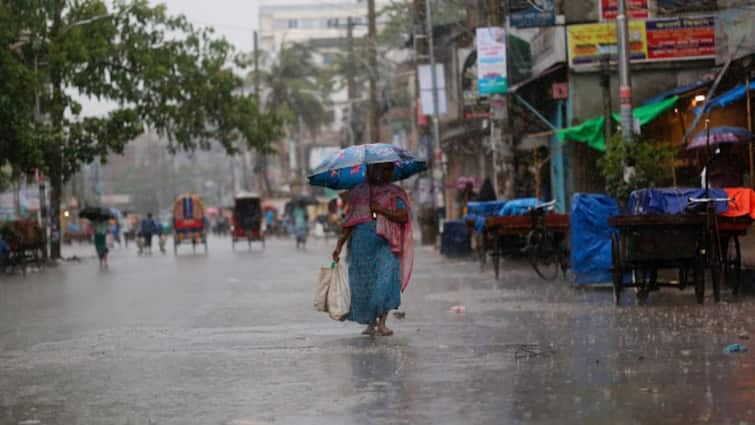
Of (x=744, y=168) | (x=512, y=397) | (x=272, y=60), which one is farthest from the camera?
(x=272, y=60)

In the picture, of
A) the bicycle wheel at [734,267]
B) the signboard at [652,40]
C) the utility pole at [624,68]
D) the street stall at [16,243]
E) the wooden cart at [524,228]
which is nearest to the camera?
the bicycle wheel at [734,267]

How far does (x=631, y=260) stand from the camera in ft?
50.0

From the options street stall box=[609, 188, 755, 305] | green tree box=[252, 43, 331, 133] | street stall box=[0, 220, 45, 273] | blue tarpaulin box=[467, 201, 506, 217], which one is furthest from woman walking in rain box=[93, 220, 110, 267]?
green tree box=[252, 43, 331, 133]

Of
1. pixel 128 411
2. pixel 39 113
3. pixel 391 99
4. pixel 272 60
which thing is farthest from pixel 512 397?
pixel 272 60

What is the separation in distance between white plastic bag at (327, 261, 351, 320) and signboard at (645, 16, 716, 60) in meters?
16.3

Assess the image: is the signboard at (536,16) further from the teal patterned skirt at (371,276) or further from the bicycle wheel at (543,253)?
the teal patterned skirt at (371,276)

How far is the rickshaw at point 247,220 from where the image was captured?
52750 millimetres

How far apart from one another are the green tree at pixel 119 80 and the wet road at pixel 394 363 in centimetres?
2169

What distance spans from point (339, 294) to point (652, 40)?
17530 mm

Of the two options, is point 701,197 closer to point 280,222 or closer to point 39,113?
point 39,113

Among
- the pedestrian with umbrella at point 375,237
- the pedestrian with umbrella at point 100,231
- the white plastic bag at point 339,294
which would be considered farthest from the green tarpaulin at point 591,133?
the pedestrian with umbrella at point 100,231

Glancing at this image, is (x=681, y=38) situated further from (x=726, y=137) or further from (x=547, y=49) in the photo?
(x=726, y=137)

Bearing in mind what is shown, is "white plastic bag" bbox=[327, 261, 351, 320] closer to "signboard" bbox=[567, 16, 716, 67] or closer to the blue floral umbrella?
the blue floral umbrella

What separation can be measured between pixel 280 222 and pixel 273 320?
66.0m
